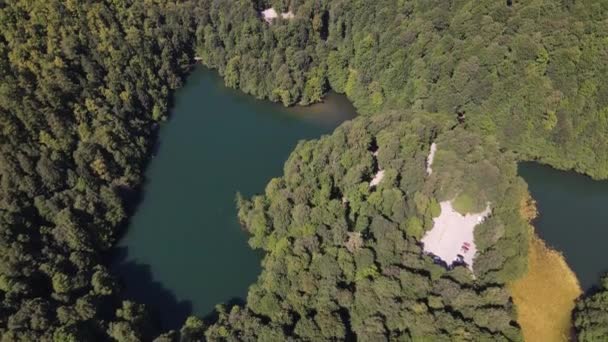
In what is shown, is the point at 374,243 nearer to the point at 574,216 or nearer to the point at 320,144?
the point at 320,144

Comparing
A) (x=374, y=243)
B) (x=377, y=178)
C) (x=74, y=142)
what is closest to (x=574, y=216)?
(x=377, y=178)

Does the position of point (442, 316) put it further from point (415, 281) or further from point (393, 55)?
point (393, 55)

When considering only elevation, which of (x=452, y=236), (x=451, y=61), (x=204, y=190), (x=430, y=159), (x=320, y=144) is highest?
→ (x=451, y=61)

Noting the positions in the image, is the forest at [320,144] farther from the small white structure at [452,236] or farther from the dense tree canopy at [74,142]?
the small white structure at [452,236]

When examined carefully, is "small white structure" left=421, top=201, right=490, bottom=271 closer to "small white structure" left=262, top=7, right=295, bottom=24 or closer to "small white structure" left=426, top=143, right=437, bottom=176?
Result: "small white structure" left=426, top=143, right=437, bottom=176

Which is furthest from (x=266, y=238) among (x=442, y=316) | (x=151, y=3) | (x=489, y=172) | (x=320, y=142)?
(x=151, y=3)
